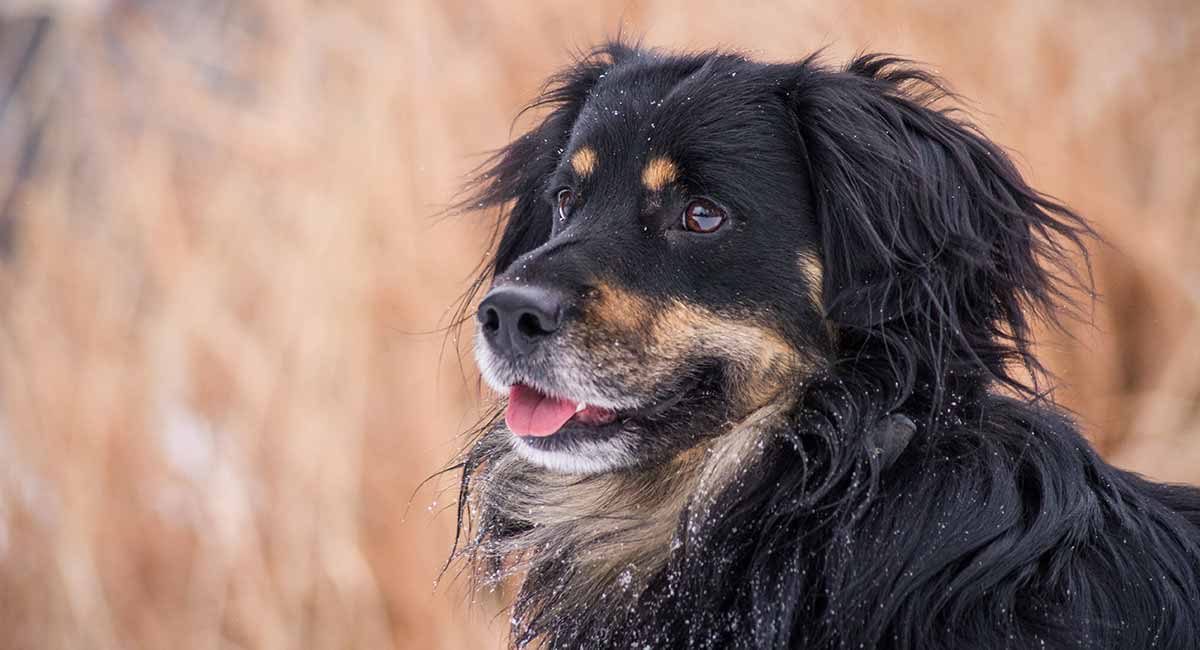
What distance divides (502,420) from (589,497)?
36 cm

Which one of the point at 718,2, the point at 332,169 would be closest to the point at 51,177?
the point at 332,169

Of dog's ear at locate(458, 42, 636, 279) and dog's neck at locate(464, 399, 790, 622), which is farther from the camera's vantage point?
dog's ear at locate(458, 42, 636, 279)

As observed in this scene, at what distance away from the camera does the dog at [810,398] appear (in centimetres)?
216

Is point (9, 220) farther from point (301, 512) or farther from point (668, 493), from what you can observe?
point (668, 493)

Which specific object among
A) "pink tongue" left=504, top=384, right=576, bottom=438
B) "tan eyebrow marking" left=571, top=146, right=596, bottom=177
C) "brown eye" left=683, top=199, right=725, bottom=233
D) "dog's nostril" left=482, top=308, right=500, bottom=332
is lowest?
"pink tongue" left=504, top=384, right=576, bottom=438

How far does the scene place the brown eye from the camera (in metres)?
2.49

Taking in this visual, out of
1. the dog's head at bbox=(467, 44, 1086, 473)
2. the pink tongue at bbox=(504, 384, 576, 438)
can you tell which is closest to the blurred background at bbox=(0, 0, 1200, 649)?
the pink tongue at bbox=(504, 384, 576, 438)

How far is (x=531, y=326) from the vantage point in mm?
2355

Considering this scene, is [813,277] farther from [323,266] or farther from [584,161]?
[323,266]

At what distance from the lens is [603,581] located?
8.32 ft

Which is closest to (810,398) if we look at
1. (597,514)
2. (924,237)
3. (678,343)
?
(678,343)

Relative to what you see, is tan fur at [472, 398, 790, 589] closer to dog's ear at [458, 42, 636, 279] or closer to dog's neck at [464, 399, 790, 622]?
dog's neck at [464, 399, 790, 622]

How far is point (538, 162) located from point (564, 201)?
39 cm

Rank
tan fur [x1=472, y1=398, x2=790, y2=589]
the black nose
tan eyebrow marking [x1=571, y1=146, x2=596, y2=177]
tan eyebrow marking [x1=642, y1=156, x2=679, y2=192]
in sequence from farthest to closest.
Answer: tan eyebrow marking [x1=571, y1=146, x2=596, y2=177] → tan eyebrow marking [x1=642, y1=156, x2=679, y2=192] → tan fur [x1=472, y1=398, x2=790, y2=589] → the black nose
